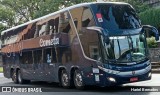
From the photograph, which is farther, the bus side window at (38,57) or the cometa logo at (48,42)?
the bus side window at (38,57)

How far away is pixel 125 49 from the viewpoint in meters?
14.3

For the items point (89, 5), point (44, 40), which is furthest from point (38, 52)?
point (89, 5)

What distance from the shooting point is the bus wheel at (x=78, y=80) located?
15634mm

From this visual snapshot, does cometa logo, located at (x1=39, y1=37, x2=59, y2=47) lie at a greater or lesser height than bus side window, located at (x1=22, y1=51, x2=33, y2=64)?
greater

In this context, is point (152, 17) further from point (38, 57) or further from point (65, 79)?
point (65, 79)

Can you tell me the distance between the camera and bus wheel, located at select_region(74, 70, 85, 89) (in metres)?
15.6

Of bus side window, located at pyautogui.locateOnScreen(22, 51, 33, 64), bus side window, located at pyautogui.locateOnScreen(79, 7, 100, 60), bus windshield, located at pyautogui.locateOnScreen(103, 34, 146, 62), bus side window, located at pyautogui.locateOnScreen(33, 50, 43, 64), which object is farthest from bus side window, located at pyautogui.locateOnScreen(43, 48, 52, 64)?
bus windshield, located at pyautogui.locateOnScreen(103, 34, 146, 62)

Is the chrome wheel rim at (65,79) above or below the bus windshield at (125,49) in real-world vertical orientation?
below

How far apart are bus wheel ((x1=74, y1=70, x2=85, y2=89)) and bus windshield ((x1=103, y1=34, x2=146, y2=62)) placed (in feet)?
6.62

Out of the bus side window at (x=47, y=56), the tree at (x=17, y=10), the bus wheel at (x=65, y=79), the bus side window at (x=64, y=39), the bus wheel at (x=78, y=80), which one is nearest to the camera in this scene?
the bus wheel at (x=78, y=80)

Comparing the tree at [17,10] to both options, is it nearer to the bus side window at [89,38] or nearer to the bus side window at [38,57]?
the bus side window at [38,57]

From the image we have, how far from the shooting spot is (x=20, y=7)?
2793 inches

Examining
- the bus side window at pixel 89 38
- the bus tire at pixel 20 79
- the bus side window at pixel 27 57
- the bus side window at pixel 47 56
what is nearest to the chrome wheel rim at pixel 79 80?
the bus side window at pixel 89 38

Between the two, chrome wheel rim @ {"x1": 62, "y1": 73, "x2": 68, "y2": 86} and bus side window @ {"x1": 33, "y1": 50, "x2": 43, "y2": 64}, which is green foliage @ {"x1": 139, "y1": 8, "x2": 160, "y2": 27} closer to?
bus side window @ {"x1": 33, "y1": 50, "x2": 43, "y2": 64}
